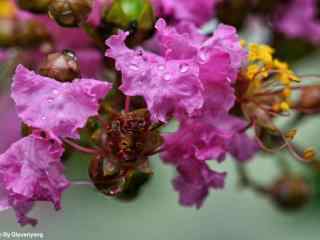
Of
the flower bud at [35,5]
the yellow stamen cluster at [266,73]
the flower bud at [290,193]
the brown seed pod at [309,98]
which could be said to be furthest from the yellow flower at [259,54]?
the flower bud at [290,193]

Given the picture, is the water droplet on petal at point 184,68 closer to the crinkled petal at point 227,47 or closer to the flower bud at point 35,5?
the crinkled petal at point 227,47

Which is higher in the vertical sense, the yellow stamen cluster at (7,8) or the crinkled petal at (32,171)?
the crinkled petal at (32,171)

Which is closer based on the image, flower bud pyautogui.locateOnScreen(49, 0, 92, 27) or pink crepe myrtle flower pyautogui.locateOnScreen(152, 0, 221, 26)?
flower bud pyautogui.locateOnScreen(49, 0, 92, 27)

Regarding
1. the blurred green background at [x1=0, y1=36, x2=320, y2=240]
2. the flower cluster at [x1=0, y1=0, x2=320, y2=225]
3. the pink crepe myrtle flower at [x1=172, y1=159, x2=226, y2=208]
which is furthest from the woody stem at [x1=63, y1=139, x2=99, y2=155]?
the blurred green background at [x1=0, y1=36, x2=320, y2=240]

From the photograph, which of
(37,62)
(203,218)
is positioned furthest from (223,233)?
(37,62)

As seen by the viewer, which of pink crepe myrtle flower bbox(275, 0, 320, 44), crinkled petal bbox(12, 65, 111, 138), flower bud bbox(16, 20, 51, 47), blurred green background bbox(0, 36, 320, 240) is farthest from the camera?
blurred green background bbox(0, 36, 320, 240)

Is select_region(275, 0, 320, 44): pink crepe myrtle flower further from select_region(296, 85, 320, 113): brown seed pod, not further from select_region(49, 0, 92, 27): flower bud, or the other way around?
select_region(49, 0, 92, 27): flower bud

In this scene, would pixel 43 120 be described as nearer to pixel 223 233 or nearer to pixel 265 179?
pixel 265 179

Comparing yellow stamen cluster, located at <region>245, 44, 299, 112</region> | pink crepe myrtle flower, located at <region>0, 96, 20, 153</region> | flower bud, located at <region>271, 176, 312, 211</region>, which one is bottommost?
flower bud, located at <region>271, 176, 312, 211</region>
